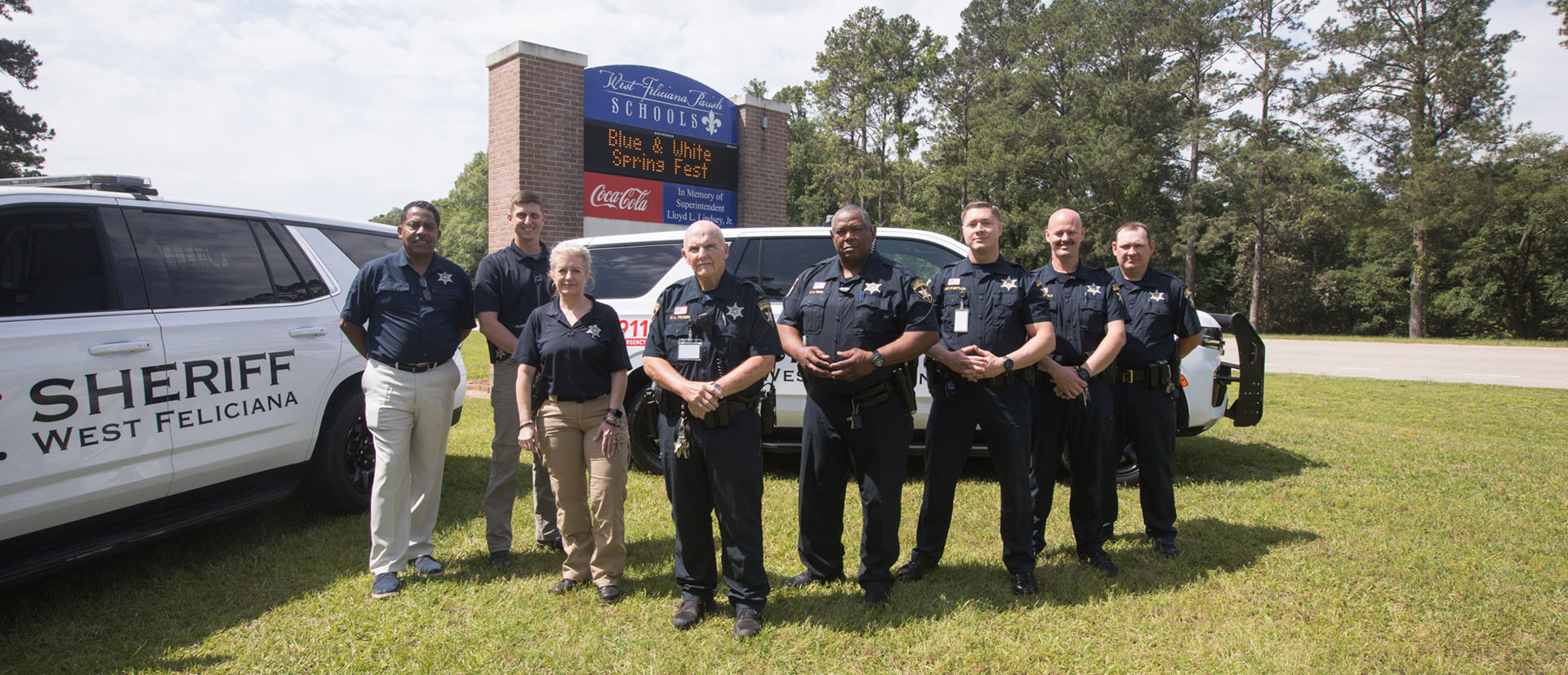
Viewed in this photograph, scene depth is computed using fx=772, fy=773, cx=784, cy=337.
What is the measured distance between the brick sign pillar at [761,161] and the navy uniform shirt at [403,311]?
7368mm

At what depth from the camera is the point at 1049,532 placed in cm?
423

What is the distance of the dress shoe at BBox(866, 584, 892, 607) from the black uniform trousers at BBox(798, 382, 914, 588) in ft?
0.05

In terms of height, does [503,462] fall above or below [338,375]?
below

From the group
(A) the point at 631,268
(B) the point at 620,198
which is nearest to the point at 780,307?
(A) the point at 631,268

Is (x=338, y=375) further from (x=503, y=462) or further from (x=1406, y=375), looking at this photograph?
(x=1406, y=375)

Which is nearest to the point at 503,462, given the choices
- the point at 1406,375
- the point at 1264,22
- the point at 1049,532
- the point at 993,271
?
the point at 993,271

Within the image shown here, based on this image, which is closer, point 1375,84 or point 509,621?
point 509,621

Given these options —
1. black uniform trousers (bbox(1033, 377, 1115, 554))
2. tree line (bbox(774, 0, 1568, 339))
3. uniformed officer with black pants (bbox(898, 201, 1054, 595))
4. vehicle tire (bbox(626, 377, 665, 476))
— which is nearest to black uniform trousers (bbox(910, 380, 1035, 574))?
uniformed officer with black pants (bbox(898, 201, 1054, 595))

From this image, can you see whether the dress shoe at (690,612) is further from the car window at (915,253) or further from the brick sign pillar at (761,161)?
the brick sign pillar at (761,161)

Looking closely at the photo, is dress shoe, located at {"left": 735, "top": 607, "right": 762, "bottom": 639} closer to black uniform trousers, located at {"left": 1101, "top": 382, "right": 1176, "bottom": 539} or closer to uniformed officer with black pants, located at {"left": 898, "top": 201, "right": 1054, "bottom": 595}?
uniformed officer with black pants, located at {"left": 898, "top": 201, "right": 1054, "bottom": 595}

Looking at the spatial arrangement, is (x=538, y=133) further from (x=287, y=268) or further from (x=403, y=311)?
(x=403, y=311)

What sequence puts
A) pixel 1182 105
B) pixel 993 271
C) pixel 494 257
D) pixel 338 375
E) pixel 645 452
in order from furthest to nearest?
pixel 1182 105 < pixel 645 452 < pixel 338 375 < pixel 494 257 < pixel 993 271

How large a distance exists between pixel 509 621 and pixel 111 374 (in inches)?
70.7

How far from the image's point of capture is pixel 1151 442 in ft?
12.9
